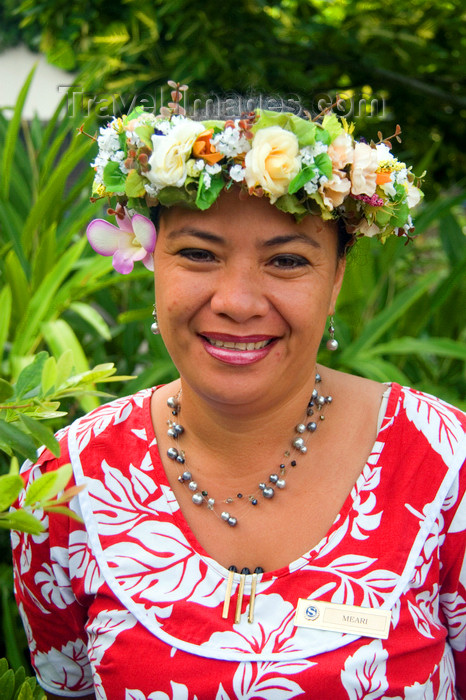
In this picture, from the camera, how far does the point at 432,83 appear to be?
3.50 m

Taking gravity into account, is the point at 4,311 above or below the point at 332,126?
below

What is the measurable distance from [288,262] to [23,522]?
802 millimetres

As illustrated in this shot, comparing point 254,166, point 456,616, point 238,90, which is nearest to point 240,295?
point 254,166

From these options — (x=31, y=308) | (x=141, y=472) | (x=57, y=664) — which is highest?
(x=31, y=308)

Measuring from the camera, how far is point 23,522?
847mm

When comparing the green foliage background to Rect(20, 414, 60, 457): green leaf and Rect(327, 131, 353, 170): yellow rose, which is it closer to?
Rect(327, 131, 353, 170): yellow rose

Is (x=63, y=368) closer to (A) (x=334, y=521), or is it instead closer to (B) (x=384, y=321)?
(A) (x=334, y=521)

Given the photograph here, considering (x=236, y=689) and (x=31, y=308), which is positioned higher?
(x=31, y=308)

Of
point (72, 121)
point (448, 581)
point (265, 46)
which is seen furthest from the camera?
point (265, 46)

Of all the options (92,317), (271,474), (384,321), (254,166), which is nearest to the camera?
(254,166)

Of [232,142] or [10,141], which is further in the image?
[10,141]

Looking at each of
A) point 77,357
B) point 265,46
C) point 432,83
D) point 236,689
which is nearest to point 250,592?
point 236,689

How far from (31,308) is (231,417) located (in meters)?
1.11

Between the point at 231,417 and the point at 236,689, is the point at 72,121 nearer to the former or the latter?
the point at 231,417
